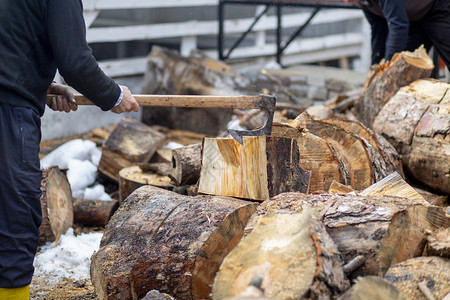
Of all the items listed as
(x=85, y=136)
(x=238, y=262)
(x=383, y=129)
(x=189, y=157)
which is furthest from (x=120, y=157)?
(x=238, y=262)

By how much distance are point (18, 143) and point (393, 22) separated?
3.56 metres

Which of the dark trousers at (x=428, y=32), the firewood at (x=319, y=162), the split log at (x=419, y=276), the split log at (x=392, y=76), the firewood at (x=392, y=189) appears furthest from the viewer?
the dark trousers at (x=428, y=32)

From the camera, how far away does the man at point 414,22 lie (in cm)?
456

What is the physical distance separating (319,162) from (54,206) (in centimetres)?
189

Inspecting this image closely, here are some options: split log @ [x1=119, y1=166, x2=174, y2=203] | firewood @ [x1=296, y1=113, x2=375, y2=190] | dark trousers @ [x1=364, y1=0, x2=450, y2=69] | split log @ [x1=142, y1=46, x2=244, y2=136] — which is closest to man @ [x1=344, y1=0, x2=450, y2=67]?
dark trousers @ [x1=364, y1=0, x2=450, y2=69]

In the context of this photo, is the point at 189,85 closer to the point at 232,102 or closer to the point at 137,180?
the point at 137,180

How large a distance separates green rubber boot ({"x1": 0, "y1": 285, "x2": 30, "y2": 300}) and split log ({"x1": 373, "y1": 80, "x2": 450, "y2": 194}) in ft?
8.84

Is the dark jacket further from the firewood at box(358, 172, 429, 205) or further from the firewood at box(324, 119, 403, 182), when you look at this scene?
the firewood at box(324, 119, 403, 182)

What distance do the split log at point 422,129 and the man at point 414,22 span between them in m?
0.78

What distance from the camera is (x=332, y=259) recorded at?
1.84 m

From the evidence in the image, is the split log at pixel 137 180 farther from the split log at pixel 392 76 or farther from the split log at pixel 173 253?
the split log at pixel 392 76

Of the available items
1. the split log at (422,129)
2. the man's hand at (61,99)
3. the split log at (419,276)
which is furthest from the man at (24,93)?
the split log at (422,129)

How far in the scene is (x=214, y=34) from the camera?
784 centimetres

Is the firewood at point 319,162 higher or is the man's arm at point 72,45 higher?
the man's arm at point 72,45
